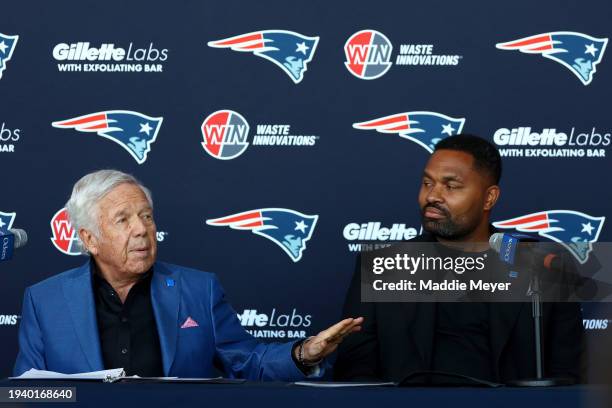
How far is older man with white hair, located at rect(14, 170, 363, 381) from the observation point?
9.71ft

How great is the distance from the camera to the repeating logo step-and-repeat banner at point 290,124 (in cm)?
411

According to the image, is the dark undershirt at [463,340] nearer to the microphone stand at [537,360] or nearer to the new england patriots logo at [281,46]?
the microphone stand at [537,360]

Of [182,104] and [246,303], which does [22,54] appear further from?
[246,303]

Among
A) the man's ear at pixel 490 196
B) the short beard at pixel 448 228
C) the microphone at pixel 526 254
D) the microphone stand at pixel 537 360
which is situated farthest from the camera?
the man's ear at pixel 490 196

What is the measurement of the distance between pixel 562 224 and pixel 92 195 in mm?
2007

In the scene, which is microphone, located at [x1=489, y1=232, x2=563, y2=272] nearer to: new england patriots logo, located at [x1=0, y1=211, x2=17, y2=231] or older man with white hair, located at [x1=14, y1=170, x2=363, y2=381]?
older man with white hair, located at [x1=14, y1=170, x2=363, y2=381]

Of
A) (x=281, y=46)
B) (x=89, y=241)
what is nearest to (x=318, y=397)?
(x=89, y=241)

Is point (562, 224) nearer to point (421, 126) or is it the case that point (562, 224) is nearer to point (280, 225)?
point (421, 126)

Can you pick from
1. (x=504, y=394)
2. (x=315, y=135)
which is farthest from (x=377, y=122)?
(x=504, y=394)

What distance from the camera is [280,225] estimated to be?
4.15 m

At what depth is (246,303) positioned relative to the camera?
4148mm

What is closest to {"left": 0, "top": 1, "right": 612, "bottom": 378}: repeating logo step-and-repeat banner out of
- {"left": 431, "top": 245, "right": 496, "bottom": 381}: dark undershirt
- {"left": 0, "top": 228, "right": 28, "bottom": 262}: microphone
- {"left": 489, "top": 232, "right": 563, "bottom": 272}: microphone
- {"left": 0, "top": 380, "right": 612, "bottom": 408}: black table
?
{"left": 431, "top": 245, "right": 496, "bottom": 381}: dark undershirt

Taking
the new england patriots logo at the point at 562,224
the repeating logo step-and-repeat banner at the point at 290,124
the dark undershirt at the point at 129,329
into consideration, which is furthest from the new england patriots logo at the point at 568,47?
the dark undershirt at the point at 129,329

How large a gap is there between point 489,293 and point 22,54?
2181 mm
